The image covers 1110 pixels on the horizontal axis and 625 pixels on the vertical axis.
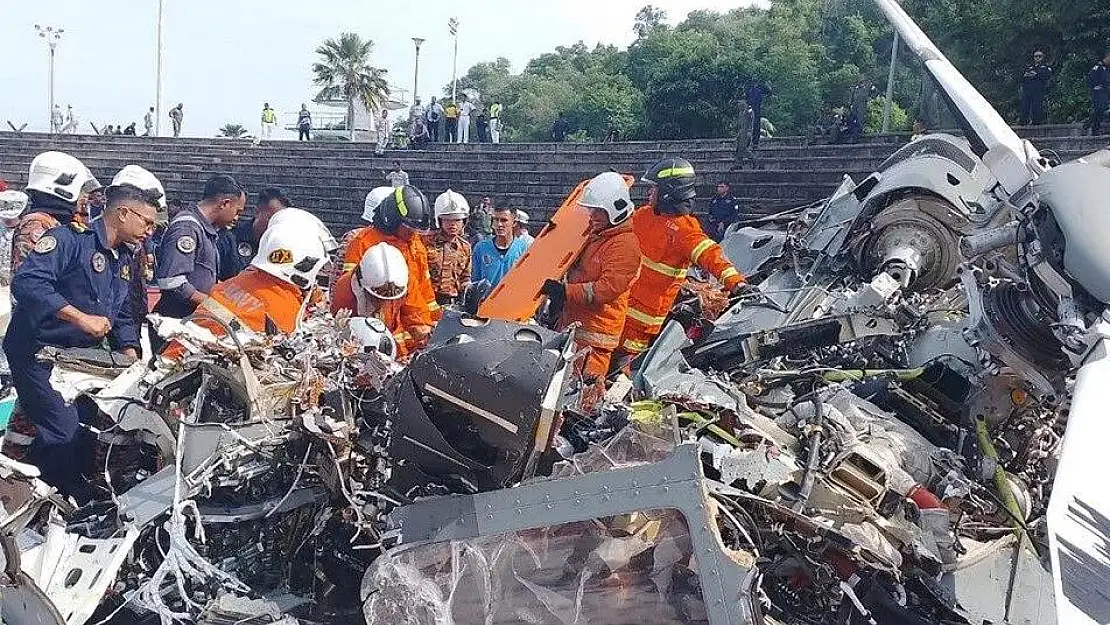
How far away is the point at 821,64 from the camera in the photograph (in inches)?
1070

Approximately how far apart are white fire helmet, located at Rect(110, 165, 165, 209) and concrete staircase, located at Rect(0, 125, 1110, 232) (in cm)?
684

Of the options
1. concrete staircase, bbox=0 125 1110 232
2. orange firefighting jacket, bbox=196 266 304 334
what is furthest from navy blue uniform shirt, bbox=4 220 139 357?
concrete staircase, bbox=0 125 1110 232

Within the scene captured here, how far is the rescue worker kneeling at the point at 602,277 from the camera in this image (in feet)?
16.2

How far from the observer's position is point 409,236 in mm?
5730

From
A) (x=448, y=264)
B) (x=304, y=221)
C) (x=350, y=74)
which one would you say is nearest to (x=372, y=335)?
(x=304, y=221)

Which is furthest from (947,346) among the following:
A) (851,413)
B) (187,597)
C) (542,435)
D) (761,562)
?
(187,597)

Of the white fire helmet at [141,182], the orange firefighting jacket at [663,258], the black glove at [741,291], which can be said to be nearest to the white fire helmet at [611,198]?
the orange firefighting jacket at [663,258]

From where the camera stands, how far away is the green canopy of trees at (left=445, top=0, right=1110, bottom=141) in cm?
1680

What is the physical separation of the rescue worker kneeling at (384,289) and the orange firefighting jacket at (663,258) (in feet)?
4.54

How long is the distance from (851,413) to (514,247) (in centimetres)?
459

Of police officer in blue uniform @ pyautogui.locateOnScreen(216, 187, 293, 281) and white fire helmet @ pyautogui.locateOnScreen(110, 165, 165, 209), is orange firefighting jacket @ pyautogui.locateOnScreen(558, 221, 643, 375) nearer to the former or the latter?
white fire helmet @ pyautogui.locateOnScreen(110, 165, 165, 209)

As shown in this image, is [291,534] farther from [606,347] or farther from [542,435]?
[606,347]

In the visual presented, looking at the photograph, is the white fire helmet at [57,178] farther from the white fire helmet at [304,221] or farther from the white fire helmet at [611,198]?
A: the white fire helmet at [611,198]

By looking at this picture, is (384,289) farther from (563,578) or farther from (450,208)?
(450,208)
